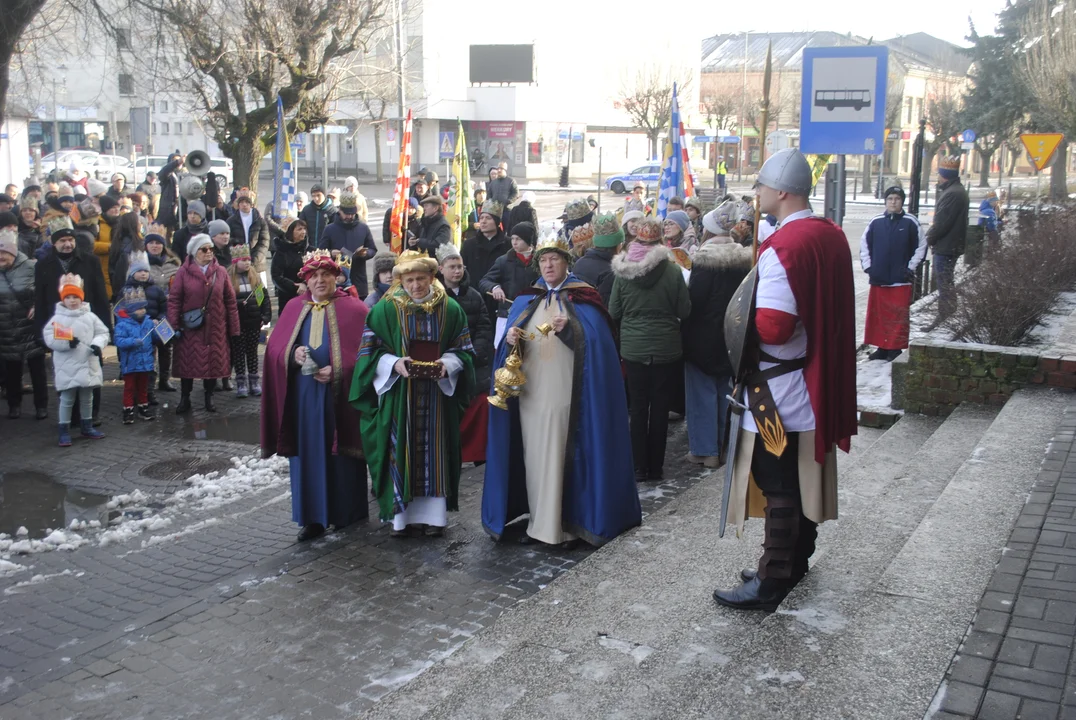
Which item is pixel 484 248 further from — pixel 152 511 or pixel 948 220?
pixel 948 220

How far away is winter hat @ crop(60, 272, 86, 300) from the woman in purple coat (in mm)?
923

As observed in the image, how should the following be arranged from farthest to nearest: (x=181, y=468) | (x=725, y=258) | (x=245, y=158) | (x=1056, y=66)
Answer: (x=1056, y=66) < (x=245, y=158) < (x=181, y=468) < (x=725, y=258)

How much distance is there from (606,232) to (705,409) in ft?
5.34

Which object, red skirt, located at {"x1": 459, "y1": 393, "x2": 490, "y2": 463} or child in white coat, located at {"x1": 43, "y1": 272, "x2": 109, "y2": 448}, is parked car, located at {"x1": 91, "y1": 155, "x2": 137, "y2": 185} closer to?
child in white coat, located at {"x1": 43, "y1": 272, "x2": 109, "y2": 448}

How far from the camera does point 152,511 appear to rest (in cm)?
780

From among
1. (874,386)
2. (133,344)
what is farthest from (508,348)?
(133,344)

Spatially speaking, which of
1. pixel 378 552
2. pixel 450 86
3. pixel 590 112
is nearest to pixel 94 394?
pixel 378 552

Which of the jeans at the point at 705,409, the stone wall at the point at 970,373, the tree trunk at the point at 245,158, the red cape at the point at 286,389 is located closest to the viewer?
the red cape at the point at 286,389

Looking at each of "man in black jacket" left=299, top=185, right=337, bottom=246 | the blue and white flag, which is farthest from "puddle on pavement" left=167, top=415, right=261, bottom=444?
the blue and white flag

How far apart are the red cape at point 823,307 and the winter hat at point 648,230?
3.37 meters

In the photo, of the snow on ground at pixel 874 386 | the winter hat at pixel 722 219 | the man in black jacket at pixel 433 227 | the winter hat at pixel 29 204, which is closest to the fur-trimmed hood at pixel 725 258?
the winter hat at pixel 722 219

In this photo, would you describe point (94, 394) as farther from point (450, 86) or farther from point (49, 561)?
point (450, 86)

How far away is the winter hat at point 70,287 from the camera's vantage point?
9.70 metres

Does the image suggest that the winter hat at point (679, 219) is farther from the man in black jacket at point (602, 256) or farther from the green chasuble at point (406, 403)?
the green chasuble at point (406, 403)
